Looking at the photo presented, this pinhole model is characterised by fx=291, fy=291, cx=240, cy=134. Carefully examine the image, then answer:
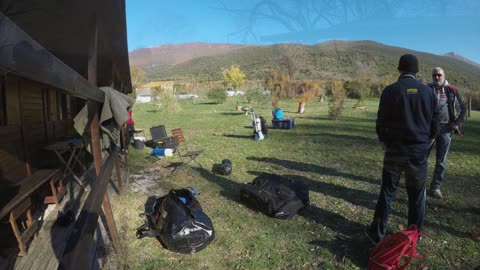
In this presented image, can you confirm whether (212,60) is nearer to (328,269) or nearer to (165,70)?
(165,70)

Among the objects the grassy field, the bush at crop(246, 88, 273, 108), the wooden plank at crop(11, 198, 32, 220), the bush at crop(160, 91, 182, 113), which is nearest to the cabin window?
the wooden plank at crop(11, 198, 32, 220)

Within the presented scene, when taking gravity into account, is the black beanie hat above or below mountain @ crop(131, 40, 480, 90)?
below

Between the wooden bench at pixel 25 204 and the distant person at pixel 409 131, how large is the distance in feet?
12.6

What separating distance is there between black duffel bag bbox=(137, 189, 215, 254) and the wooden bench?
125 cm

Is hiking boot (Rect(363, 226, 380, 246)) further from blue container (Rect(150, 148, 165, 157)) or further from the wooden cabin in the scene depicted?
blue container (Rect(150, 148, 165, 157))

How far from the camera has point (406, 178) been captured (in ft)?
10.2

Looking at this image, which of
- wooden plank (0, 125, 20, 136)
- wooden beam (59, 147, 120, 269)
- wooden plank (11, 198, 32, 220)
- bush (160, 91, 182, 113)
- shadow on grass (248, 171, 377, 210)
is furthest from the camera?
bush (160, 91, 182, 113)

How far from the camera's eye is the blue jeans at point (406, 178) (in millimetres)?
3033

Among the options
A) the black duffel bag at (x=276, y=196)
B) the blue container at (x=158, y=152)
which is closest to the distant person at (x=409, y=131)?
the black duffel bag at (x=276, y=196)

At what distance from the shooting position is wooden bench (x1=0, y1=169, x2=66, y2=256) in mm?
3039

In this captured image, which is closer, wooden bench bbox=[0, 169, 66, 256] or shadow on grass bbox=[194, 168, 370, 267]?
wooden bench bbox=[0, 169, 66, 256]

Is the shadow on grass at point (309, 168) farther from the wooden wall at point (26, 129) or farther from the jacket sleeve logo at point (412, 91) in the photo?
the wooden wall at point (26, 129)

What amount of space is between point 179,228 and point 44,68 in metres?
2.71

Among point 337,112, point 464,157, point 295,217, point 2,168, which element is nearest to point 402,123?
point 295,217
